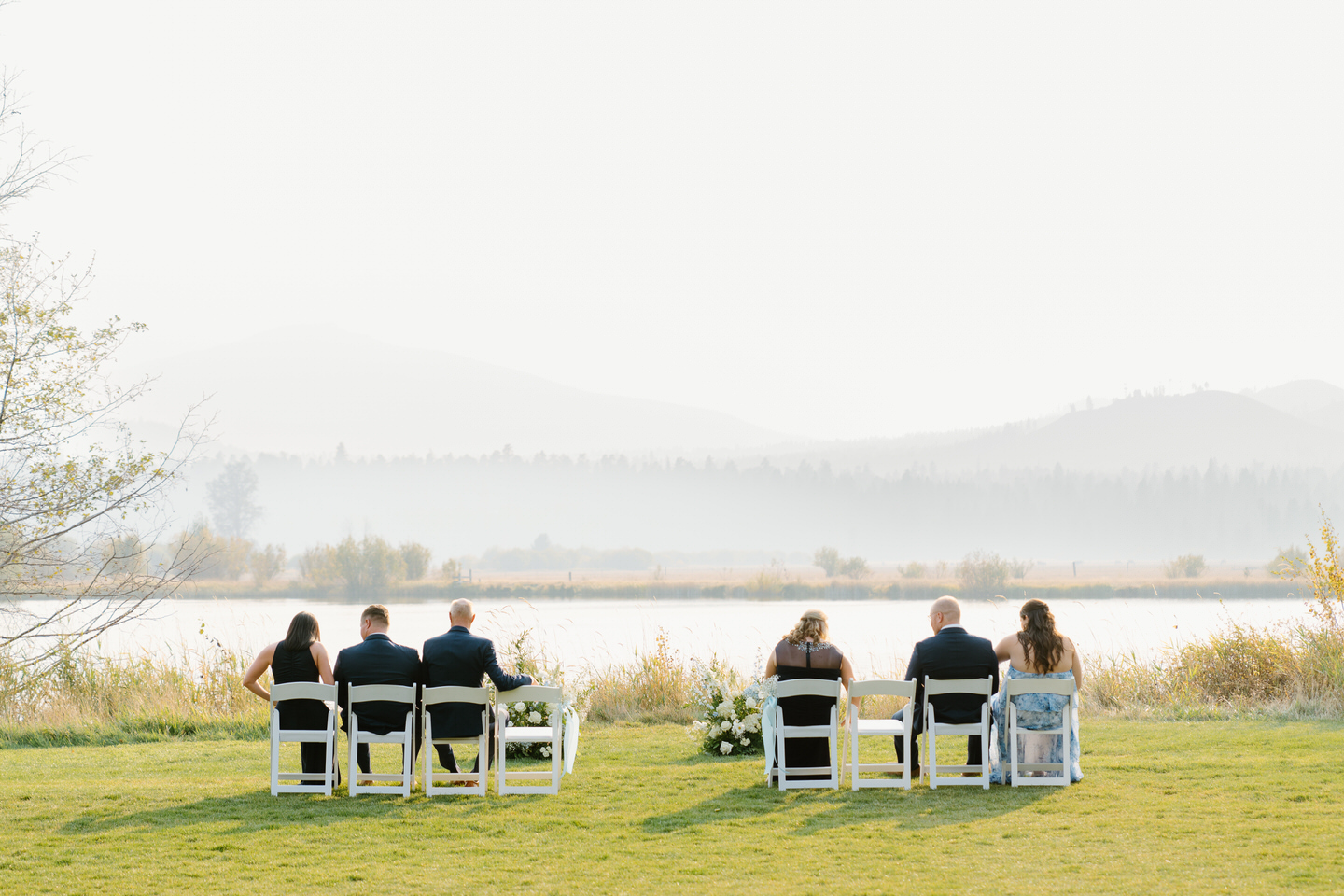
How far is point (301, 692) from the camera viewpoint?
8344mm

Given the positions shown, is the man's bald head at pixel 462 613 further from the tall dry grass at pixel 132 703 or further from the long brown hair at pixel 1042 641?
the tall dry grass at pixel 132 703

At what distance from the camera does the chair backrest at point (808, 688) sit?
8.61 metres

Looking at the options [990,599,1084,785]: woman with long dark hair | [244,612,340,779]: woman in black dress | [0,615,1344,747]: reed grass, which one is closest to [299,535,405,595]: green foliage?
[0,615,1344,747]: reed grass

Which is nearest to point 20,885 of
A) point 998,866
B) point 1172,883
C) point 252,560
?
point 998,866

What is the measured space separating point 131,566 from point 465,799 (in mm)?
7189

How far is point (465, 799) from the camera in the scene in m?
8.48

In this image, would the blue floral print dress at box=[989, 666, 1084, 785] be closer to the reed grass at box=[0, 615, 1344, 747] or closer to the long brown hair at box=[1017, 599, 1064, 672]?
the long brown hair at box=[1017, 599, 1064, 672]

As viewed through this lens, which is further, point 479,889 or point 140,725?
point 140,725

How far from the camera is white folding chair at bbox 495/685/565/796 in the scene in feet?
27.6

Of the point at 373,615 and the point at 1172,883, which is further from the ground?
the point at 373,615

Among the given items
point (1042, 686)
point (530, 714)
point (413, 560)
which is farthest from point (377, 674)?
point (413, 560)

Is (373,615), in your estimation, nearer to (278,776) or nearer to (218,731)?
(278,776)

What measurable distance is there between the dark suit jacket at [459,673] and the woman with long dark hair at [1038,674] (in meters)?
3.69

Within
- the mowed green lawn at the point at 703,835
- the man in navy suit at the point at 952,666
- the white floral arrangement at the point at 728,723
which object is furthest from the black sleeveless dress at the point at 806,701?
the white floral arrangement at the point at 728,723
